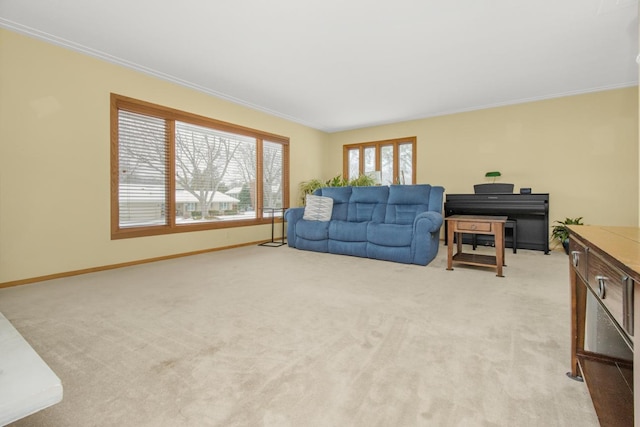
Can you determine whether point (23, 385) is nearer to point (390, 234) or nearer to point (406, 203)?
point (390, 234)

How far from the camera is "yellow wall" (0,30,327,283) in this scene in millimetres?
2775

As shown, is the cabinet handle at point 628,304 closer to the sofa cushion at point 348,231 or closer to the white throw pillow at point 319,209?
the sofa cushion at point 348,231

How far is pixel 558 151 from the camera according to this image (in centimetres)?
466

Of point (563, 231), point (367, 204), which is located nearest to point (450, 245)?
point (367, 204)

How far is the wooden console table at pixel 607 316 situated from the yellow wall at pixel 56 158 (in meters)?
4.18

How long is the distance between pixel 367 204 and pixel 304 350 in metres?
3.30

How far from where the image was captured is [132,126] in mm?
3691

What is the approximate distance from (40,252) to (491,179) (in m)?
6.39

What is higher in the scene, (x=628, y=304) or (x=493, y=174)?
(x=493, y=174)

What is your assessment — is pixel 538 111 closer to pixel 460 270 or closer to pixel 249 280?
pixel 460 270

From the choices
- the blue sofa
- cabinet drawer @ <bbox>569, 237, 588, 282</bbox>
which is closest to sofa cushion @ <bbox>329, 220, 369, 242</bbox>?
the blue sofa

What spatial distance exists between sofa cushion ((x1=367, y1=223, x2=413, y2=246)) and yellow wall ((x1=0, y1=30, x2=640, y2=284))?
2.36m

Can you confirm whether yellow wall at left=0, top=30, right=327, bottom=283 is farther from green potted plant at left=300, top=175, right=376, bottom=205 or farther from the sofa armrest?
the sofa armrest

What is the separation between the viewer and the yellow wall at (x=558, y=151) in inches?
167
